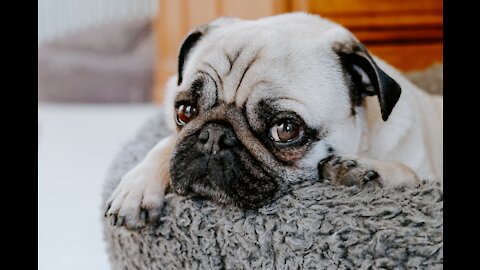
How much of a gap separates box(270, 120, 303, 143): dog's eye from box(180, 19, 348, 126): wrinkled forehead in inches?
1.7

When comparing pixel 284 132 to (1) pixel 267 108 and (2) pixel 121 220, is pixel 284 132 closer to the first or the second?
(1) pixel 267 108

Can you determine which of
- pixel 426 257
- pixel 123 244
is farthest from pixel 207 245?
pixel 426 257

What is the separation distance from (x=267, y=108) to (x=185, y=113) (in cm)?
30

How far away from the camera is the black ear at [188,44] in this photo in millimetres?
2113

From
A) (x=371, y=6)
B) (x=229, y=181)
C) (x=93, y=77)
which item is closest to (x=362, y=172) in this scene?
(x=229, y=181)

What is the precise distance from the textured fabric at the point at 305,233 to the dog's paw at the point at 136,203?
34 mm

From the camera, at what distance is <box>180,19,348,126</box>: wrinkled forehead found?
1.81 meters

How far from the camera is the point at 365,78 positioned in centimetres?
189

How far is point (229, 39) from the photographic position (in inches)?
78.3

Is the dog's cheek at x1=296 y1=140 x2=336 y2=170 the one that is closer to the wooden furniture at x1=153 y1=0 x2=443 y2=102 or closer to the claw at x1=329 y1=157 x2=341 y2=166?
the claw at x1=329 y1=157 x2=341 y2=166
